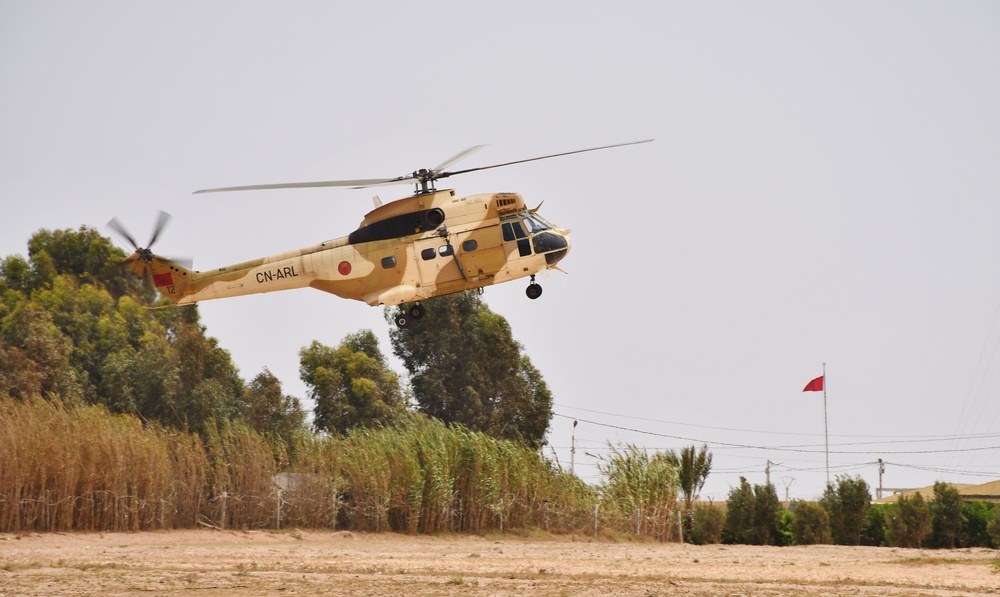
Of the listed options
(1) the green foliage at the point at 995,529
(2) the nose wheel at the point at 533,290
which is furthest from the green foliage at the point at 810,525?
(2) the nose wheel at the point at 533,290

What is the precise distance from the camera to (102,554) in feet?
104

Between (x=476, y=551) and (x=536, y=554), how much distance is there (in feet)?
5.72

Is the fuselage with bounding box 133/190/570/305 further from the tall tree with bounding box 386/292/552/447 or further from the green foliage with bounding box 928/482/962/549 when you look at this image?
the tall tree with bounding box 386/292/552/447

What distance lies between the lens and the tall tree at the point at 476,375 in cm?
6312

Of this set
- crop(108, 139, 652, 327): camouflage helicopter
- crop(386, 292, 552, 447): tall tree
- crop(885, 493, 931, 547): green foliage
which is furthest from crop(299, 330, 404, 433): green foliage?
crop(108, 139, 652, 327): camouflage helicopter

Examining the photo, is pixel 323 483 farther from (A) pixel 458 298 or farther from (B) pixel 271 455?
(A) pixel 458 298

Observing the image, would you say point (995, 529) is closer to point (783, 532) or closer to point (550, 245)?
point (783, 532)

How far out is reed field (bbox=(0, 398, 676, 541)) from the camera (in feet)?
118

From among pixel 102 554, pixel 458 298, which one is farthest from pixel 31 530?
pixel 458 298

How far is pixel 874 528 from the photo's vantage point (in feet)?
141

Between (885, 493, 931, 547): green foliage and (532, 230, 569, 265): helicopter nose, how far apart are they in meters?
16.4

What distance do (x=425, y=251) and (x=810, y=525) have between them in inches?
711

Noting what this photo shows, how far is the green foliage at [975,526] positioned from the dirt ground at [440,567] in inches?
143

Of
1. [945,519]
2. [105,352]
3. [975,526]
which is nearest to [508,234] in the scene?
[945,519]
